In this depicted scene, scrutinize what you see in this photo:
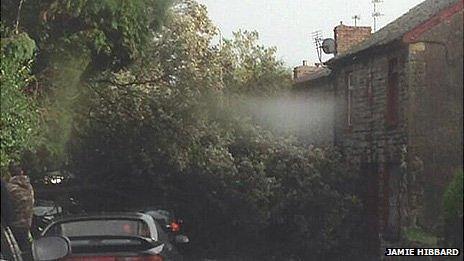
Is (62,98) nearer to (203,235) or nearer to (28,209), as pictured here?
(203,235)

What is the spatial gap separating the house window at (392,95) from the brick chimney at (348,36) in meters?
11.2

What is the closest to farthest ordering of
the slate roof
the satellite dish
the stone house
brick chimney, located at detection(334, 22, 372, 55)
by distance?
the stone house < the slate roof < the satellite dish < brick chimney, located at detection(334, 22, 372, 55)

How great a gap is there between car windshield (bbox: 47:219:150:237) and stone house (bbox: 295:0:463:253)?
8.55 feet

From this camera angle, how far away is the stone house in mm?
7457

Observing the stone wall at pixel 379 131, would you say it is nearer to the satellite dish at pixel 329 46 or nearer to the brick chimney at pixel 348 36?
the satellite dish at pixel 329 46

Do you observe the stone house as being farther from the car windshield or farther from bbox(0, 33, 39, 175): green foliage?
bbox(0, 33, 39, 175): green foliage

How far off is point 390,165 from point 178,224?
7.51 m

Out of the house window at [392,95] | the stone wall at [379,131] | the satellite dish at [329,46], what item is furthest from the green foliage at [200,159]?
the house window at [392,95]

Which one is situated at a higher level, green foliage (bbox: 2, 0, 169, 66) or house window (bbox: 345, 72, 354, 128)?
green foliage (bbox: 2, 0, 169, 66)

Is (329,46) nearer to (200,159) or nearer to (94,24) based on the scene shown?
(200,159)

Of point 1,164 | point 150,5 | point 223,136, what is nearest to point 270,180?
point 223,136

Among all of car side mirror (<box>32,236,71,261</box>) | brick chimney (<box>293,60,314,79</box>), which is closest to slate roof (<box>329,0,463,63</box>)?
car side mirror (<box>32,236,71,261</box>)

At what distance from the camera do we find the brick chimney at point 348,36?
851 inches

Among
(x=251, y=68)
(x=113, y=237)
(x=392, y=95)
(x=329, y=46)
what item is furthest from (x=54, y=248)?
(x=329, y=46)
